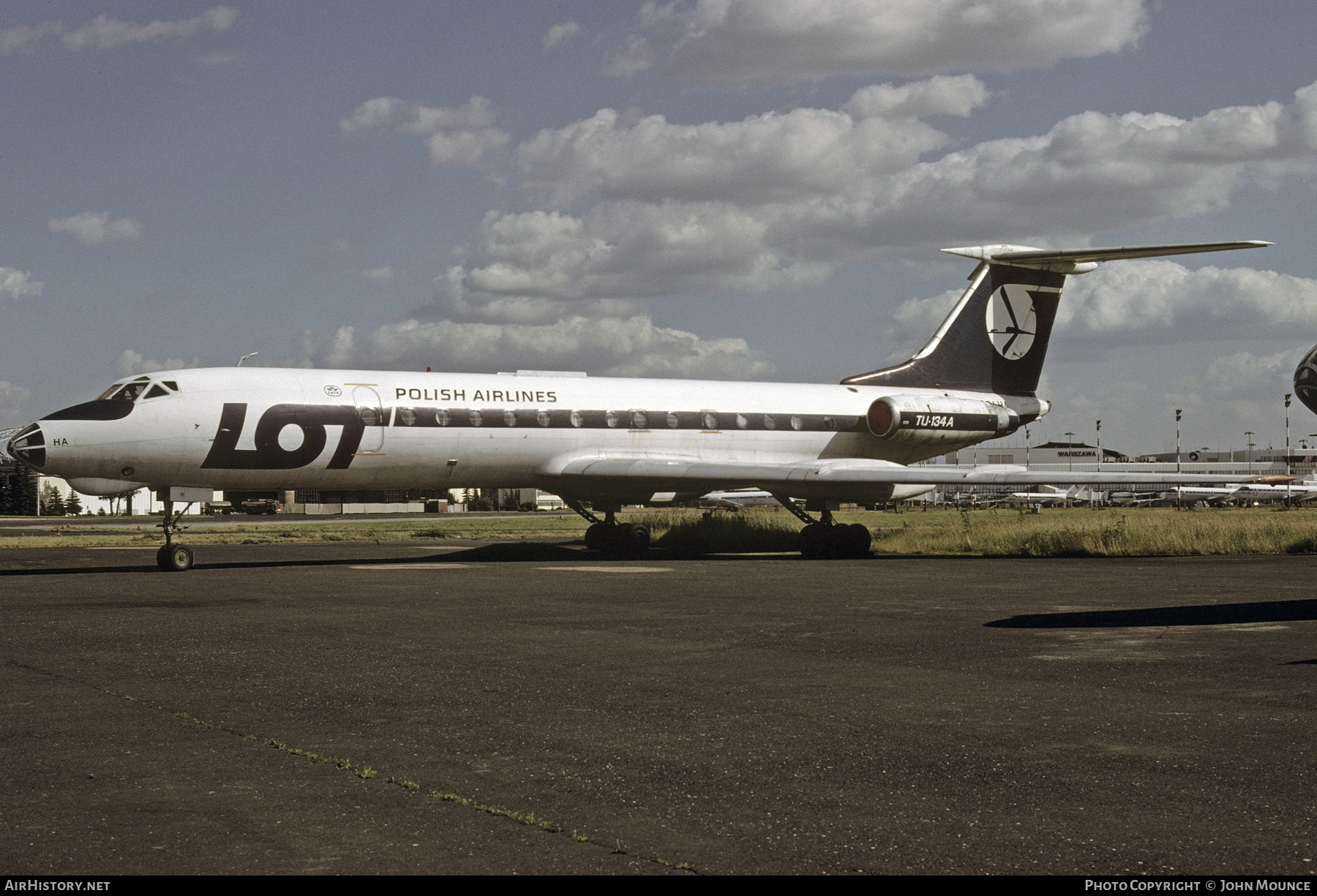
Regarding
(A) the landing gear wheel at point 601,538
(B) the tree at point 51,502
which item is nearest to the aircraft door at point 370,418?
(A) the landing gear wheel at point 601,538

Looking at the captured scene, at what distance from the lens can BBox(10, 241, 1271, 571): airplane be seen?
20.9m

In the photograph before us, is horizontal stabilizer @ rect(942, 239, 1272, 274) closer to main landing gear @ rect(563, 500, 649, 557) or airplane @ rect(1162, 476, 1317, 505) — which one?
main landing gear @ rect(563, 500, 649, 557)

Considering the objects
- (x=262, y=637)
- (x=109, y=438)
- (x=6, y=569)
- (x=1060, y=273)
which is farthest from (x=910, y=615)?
(x=1060, y=273)

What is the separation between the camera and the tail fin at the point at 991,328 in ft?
97.1

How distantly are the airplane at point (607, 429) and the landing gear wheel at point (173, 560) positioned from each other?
4cm

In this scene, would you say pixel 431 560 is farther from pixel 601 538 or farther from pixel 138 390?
pixel 138 390

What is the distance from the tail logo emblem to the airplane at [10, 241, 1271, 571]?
41 mm

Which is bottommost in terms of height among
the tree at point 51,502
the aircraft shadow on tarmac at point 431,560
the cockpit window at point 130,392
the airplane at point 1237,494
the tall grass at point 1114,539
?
the airplane at point 1237,494

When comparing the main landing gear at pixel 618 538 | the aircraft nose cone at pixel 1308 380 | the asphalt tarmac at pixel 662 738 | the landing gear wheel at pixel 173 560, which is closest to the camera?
the asphalt tarmac at pixel 662 738

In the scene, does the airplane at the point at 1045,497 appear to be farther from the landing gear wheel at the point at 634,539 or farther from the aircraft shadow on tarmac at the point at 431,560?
the aircraft shadow on tarmac at the point at 431,560

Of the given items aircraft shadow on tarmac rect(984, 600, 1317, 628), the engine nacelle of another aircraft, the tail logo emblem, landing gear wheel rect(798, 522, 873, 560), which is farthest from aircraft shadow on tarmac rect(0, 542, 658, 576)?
aircraft shadow on tarmac rect(984, 600, 1317, 628)

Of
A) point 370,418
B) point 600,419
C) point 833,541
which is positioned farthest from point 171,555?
point 833,541

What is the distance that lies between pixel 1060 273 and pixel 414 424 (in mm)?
16483

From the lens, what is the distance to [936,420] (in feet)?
92.8
